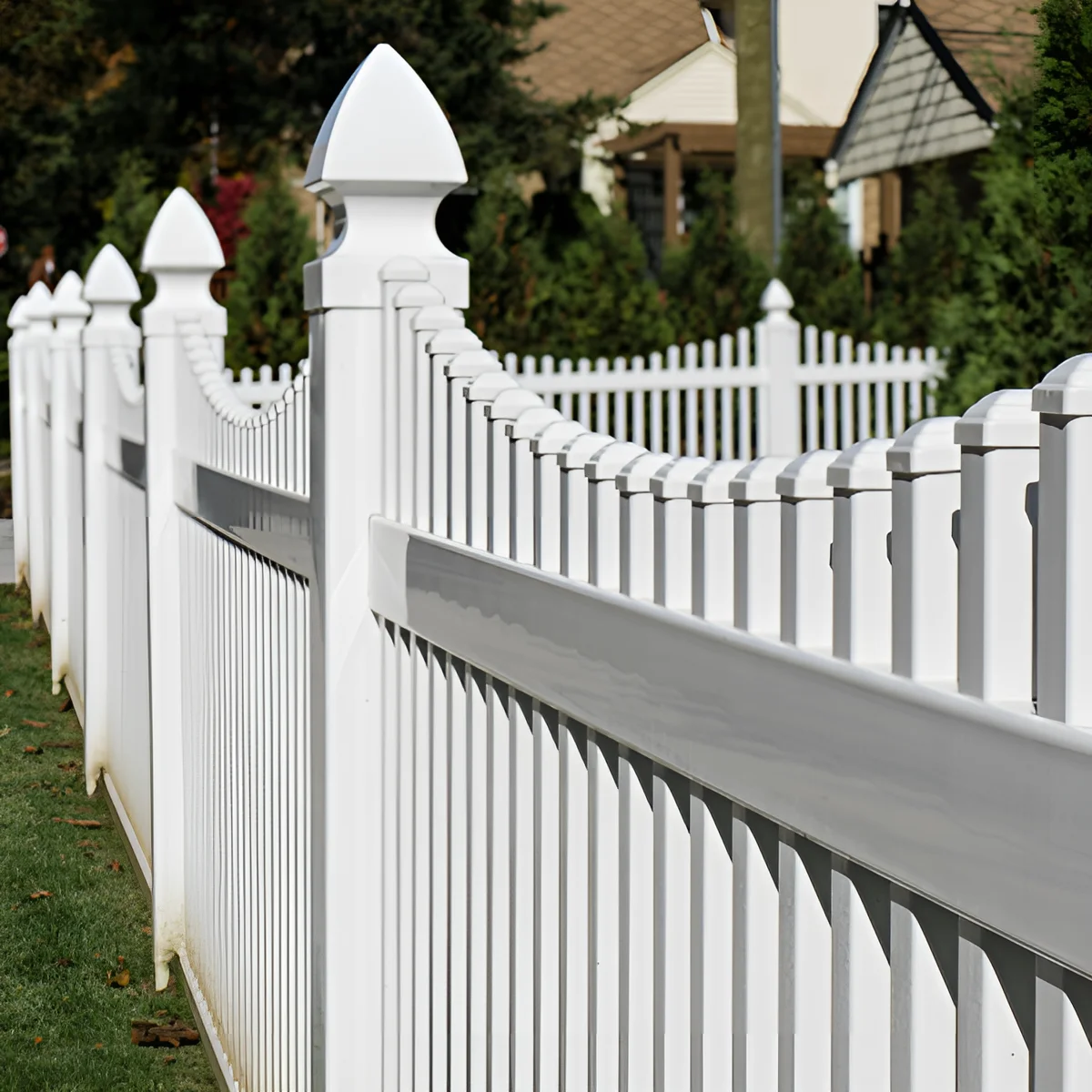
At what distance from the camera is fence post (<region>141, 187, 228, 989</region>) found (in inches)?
190

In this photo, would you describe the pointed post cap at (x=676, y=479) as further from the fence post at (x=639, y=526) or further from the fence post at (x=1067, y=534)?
the fence post at (x=1067, y=534)

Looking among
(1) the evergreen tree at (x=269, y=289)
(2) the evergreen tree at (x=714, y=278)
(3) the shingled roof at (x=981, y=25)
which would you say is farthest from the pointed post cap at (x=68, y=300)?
(2) the evergreen tree at (x=714, y=278)

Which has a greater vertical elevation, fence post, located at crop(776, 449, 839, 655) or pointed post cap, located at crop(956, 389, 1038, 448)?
pointed post cap, located at crop(956, 389, 1038, 448)

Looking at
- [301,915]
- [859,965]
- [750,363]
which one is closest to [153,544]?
[301,915]

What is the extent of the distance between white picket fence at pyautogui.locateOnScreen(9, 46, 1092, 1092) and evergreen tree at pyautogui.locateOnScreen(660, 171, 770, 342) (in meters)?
13.2

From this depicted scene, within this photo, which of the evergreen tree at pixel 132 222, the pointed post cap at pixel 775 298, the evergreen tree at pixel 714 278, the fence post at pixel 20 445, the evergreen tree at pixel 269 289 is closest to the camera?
the fence post at pixel 20 445

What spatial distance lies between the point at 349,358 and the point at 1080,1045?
1.83 metres

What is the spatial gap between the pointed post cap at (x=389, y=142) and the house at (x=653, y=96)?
17.6 m

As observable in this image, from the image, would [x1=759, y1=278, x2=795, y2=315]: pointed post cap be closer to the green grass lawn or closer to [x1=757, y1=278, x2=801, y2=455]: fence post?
[x1=757, y1=278, x2=801, y2=455]: fence post

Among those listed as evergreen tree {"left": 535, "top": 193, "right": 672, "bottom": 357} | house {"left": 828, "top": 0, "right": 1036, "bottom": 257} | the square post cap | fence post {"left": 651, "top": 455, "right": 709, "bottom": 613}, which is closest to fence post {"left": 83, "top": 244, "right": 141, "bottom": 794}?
house {"left": 828, "top": 0, "right": 1036, "bottom": 257}

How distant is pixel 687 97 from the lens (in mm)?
28891

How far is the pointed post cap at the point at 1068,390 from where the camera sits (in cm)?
103

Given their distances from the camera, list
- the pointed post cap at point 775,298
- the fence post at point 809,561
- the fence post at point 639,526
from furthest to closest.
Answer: the pointed post cap at point 775,298
the fence post at point 639,526
the fence post at point 809,561

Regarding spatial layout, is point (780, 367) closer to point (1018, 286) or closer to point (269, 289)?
point (1018, 286)
